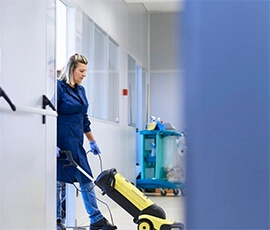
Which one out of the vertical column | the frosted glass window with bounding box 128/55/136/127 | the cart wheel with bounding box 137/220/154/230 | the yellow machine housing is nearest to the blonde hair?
the yellow machine housing

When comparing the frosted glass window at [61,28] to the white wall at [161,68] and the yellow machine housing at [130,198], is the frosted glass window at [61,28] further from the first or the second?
the white wall at [161,68]

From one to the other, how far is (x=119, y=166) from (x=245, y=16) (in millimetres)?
6928

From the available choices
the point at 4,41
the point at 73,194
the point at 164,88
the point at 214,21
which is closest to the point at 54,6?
the point at 4,41

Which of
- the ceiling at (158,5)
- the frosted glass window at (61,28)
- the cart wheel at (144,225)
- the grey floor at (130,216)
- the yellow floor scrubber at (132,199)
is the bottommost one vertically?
the grey floor at (130,216)

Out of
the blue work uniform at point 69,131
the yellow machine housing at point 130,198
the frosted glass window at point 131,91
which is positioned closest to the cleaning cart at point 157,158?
the frosted glass window at point 131,91

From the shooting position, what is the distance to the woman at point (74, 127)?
4.45 m

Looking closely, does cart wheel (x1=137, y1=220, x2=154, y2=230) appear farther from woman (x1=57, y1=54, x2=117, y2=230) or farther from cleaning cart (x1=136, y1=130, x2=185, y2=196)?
cleaning cart (x1=136, y1=130, x2=185, y2=196)

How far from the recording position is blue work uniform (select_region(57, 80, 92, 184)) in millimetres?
4441

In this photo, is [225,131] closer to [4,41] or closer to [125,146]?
[4,41]

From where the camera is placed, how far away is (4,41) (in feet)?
8.98

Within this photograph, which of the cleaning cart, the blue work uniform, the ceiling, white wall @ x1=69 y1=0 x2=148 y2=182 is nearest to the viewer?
the blue work uniform

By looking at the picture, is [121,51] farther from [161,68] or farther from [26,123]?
[26,123]

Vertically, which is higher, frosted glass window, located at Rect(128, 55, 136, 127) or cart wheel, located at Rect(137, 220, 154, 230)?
frosted glass window, located at Rect(128, 55, 136, 127)

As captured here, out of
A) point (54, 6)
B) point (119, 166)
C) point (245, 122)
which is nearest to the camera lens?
point (245, 122)
